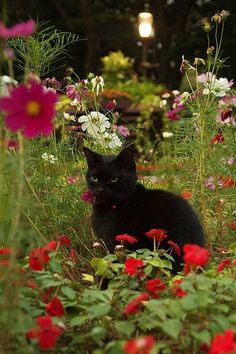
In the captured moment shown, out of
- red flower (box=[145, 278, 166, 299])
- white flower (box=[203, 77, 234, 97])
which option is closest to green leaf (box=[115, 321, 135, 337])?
red flower (box=[145, 278, 166, 299])

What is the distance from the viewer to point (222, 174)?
4305mm

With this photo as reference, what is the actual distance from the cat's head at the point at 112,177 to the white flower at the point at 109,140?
0.52 m

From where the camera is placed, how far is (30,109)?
1.78m

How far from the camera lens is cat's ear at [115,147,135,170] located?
340cm

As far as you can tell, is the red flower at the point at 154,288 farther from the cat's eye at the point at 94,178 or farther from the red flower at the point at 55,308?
the cat's eye at the point at 94,178

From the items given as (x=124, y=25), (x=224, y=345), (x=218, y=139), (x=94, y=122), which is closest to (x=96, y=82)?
(x=94, y=122)

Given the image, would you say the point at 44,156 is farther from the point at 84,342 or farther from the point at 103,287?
the point at 84,342

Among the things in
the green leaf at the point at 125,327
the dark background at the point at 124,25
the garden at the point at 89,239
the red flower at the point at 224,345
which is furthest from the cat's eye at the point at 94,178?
the dark background at the point at 124,25

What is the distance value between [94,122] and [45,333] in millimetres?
2233

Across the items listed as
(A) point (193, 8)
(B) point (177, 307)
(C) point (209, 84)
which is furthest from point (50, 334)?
(A) point (193, 8)

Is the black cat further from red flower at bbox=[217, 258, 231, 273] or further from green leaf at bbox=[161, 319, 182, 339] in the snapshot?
green leaf at bbox=[161, 319, 182, 339]

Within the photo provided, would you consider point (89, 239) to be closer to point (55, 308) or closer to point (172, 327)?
point (55, 308)

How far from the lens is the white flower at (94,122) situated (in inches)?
154

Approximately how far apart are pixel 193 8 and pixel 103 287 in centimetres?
1348
